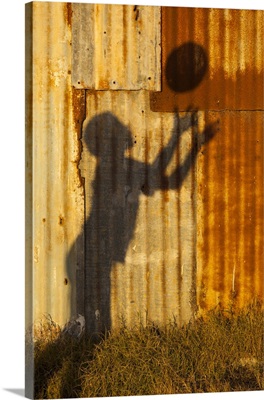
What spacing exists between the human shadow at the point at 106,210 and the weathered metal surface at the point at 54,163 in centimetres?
10

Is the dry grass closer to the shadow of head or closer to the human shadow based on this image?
the human shadow

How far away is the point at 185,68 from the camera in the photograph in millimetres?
10719

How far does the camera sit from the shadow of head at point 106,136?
10508mm

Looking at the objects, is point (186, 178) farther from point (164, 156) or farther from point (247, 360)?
point (247, 360)

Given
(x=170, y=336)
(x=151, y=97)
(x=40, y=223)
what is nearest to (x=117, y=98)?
(x=151, y=97)

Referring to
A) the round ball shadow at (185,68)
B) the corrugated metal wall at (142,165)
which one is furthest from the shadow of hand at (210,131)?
the round ball shadow at (185,68)

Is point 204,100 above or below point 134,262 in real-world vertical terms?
above

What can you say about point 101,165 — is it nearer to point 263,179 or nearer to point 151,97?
point 151,97

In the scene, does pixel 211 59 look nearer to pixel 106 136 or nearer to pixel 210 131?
pixel 210 131

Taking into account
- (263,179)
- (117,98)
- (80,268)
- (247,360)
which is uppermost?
(117,98)

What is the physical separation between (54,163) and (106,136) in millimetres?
483

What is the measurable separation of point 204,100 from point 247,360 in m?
2.16

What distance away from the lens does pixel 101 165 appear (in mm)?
10516

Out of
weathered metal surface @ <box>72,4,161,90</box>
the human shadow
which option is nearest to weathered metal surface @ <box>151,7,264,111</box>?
weathered metal surface @ <box>72,4,161,90</box>
